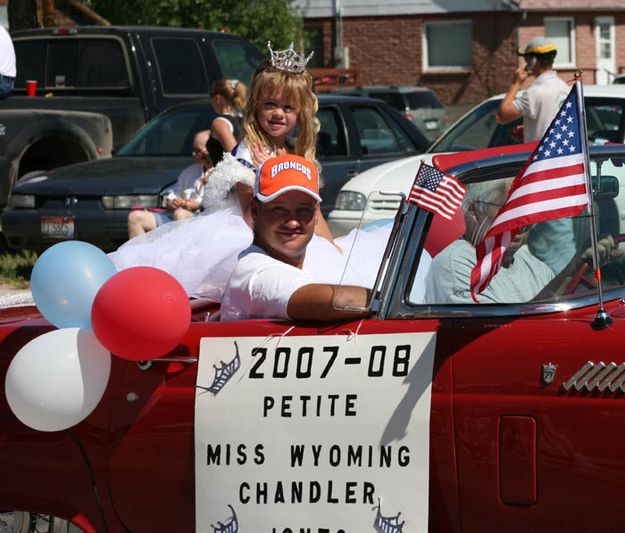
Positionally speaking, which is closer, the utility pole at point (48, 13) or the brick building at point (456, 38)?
the utility pole at point (48, 13)

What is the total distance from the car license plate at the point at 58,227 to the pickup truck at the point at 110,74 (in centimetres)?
149

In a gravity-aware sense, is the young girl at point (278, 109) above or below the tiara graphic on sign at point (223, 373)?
above

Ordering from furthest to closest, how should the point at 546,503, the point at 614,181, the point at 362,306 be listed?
the point at 614,181 → the point at 362,306 → the point at 546,503

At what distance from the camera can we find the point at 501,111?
878 centimetres

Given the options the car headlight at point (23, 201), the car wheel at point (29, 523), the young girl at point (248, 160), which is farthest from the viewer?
the car headlight at point (23, 201)

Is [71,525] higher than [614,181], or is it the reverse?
[614,181]

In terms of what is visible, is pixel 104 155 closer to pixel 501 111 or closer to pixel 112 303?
pixel 501 111

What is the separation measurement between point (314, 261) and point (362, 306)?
73cm

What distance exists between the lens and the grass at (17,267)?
9.88 metres

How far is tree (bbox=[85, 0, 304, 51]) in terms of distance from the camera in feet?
80.1

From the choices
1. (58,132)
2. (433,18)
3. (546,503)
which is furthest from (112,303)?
(433,18)

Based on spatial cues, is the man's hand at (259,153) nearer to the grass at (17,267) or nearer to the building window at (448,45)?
the grass at (17,267)

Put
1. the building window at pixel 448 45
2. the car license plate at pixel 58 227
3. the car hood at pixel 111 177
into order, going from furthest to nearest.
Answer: the building window at pixel 448 45, the car license plate at pixel 58 227, the car hood at pixel 111 177

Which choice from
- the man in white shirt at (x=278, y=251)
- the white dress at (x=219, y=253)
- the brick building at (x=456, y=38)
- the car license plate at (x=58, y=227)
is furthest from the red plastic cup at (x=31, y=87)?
the brick building at (x=456, y=38)
